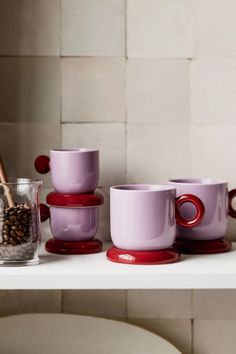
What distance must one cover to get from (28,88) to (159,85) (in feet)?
0.67

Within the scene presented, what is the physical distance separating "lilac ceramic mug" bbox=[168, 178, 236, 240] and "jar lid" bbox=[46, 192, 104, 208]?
Result: 114 millimetres

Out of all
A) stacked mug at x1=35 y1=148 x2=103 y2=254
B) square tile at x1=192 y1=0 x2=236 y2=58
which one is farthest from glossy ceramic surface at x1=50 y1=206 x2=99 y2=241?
square tile at x1=192 y1=0 x2=236 y2=58

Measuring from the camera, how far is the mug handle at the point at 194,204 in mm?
1043

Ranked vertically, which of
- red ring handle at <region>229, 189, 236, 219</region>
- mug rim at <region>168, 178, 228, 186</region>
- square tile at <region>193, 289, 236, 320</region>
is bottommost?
square tile at <region>193, 289, 236, 320</region>

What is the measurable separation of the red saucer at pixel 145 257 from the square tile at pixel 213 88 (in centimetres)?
26

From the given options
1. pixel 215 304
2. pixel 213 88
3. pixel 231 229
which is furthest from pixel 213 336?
pixel 213 88

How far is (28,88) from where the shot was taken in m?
1.19

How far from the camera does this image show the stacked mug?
1.09 metres

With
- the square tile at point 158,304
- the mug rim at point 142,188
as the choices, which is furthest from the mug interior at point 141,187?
the square tile at point 158,304

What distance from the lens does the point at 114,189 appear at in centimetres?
105

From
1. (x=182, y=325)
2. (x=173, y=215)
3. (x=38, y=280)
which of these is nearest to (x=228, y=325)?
(x=182, y=325)

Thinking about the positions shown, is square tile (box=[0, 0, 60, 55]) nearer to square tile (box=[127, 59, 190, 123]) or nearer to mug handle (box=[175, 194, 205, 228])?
square tile (box=[127, 59, 190, 123])

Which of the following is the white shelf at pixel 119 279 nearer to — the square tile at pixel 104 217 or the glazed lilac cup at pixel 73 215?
the glazed lilac cup at pixel 73 215

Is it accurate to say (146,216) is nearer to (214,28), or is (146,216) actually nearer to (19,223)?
(19,223)
